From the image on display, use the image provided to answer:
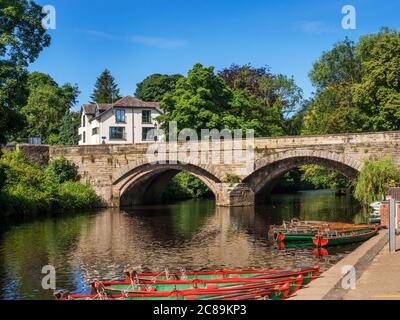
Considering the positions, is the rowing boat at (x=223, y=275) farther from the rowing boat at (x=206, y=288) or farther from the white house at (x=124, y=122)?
the white house at (x=124, y=122)

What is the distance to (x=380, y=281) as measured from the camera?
14.6 meters

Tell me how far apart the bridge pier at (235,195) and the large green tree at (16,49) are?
64.9 feet

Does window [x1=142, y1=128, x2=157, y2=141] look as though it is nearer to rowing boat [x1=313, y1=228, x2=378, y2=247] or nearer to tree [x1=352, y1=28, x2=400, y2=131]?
tree [x1=352, y1=28, x2=400, y2=131]

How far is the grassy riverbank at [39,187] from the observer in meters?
43.2

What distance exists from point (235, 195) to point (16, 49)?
2217 centimetres

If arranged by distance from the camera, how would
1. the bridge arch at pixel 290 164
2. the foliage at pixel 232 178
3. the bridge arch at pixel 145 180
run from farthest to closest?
the bridge arch at pixel 145 180 < the foliage at pixel 232 178 < the bridge arch at pixel 290 164

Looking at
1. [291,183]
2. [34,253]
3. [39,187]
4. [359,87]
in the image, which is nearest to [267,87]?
[291,183]

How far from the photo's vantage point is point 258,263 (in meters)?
23.4

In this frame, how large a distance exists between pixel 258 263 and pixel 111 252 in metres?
7.89

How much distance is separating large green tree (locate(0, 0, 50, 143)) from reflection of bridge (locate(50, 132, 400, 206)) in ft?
51.3

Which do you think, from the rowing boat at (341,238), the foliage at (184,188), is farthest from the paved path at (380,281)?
the foliage at (184,188)

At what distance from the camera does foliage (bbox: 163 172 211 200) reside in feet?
206

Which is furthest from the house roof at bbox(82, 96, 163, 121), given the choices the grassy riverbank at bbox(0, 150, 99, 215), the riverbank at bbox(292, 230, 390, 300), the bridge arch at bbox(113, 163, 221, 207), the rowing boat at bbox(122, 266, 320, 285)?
the rowing boat at bbox(122, 266, 320, 285)

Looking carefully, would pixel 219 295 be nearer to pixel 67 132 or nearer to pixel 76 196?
pixel 76 196
